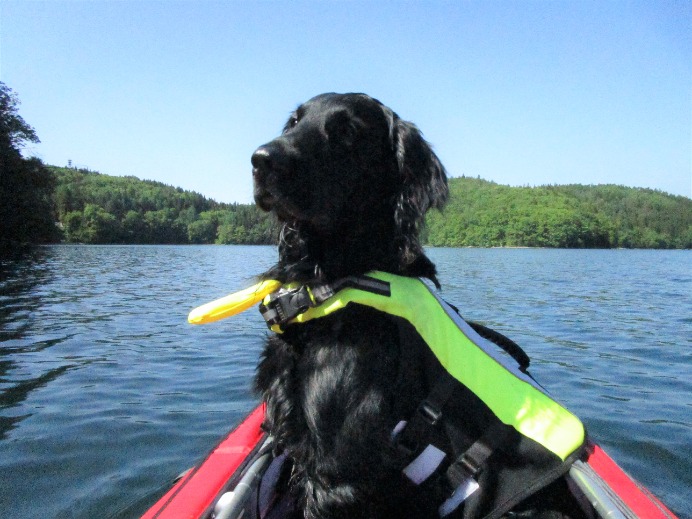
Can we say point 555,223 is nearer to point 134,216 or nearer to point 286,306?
point 134,216

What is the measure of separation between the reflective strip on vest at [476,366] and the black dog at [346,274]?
10cm

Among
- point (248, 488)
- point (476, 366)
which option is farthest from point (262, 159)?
point (248, 488)

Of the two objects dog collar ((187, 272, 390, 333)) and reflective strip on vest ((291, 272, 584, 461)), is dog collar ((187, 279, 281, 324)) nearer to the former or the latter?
dog collar ((187, 272, 390, 333))

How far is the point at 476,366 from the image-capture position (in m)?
2.20

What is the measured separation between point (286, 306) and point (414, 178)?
910mm

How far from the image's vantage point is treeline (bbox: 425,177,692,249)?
99.6 metres

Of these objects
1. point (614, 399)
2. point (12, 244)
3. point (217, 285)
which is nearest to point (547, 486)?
point (614, 399)

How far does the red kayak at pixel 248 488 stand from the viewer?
81.1 inches

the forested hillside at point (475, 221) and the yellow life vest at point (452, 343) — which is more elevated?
the forested hillside at point (475, 221)

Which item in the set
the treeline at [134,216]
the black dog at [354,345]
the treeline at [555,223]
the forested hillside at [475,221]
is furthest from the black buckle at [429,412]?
the forested hillside at [475,221]

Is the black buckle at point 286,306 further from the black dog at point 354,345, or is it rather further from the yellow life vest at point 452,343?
the black dog at point 354,345

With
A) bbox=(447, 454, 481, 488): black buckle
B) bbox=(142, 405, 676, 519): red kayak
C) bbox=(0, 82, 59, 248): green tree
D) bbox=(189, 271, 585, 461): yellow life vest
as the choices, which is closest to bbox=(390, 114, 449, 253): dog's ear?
bbox=(189, 271, 585, 461): yellow life vest

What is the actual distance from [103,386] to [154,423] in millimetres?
1685

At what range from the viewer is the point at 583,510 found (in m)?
2.14
